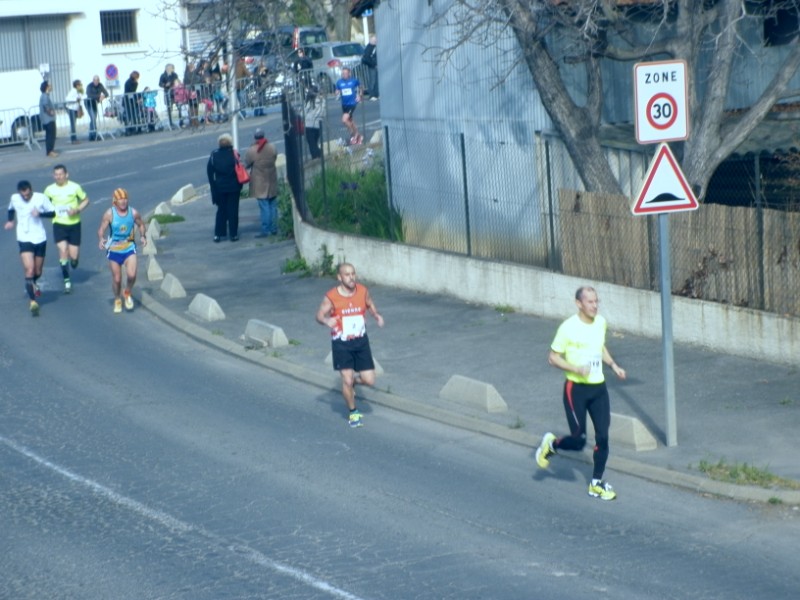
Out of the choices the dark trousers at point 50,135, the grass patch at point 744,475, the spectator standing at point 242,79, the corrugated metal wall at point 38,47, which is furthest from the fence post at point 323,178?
the corrugated metal wall at point 38,47

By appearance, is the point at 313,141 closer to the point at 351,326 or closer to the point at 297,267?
the point at 297,267

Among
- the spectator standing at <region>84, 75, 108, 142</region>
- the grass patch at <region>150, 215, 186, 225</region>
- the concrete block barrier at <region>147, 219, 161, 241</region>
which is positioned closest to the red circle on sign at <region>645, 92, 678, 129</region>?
the concrete block barrier at <region>147, 219, 161, 241</region>

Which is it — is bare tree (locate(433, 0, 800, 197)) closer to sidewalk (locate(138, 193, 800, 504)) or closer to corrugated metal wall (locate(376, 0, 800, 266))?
corrugated metal wall (locate(376, 0, 800, 266))

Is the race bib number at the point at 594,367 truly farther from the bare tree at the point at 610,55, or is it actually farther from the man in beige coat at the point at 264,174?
the man in beige coat at the point at 264,174

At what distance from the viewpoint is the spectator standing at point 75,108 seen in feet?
136

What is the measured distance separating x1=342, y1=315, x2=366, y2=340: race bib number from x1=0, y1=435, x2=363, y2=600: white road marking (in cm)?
280

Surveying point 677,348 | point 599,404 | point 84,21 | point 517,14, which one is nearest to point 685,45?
point 517,14

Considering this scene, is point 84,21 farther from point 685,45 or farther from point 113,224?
point 685,45

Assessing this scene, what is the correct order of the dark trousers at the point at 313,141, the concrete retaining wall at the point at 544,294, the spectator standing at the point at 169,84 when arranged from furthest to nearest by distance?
the spectator standing at the point at 169,84 → the dark trousers at the point at 313,141 → the concrete retaining wall at the point at 544,294

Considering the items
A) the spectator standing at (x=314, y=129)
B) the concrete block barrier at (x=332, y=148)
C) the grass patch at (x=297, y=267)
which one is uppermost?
the spectator standing at (x=314, y=129)

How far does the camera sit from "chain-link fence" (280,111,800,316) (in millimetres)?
13898

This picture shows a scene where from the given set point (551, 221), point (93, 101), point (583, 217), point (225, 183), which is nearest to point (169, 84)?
point (93, 101)

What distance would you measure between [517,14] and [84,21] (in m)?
35.5

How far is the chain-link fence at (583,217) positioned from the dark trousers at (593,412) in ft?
14.3
